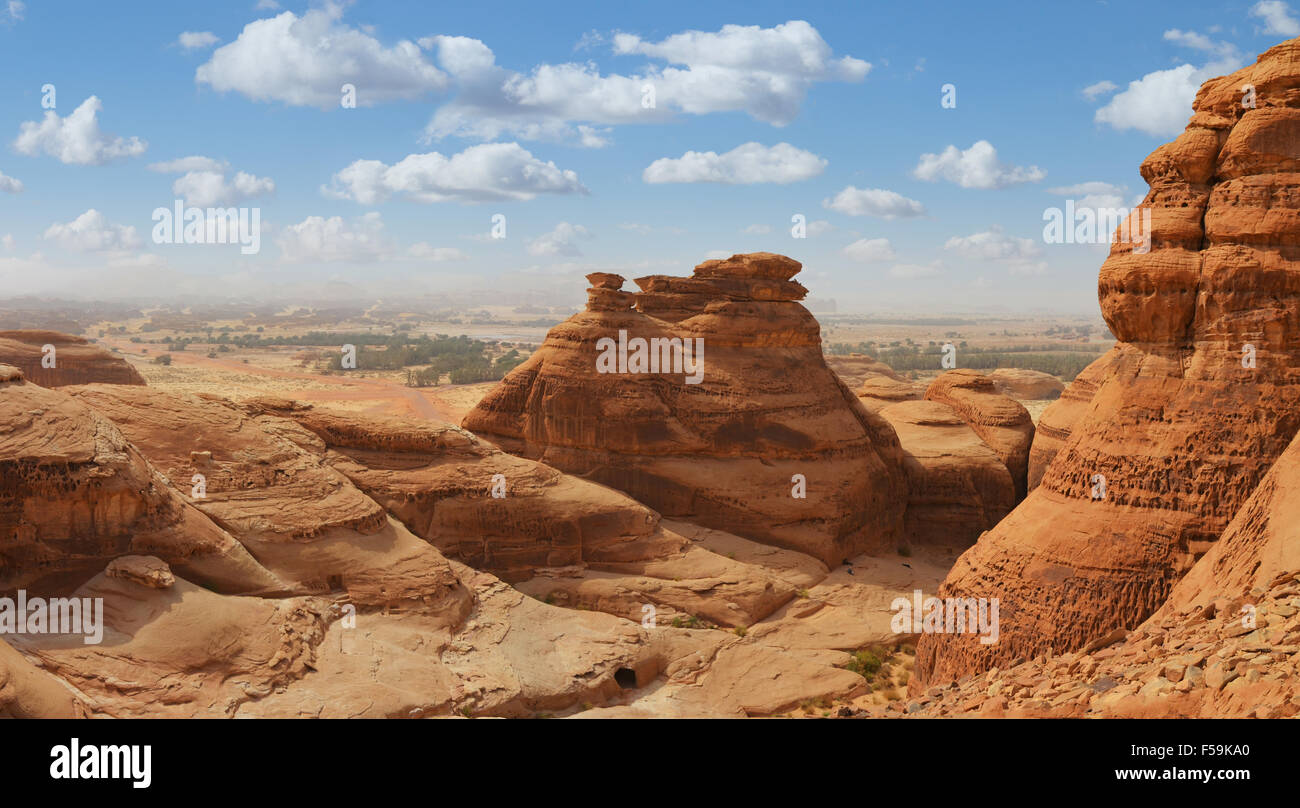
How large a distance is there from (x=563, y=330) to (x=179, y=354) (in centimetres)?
7599

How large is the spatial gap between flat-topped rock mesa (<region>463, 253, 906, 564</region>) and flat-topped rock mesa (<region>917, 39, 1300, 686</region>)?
371 inches

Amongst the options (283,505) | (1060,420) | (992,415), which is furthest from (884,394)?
(283,505)

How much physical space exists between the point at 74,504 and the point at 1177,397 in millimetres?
15849

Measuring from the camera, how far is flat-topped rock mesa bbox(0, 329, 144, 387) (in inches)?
1125

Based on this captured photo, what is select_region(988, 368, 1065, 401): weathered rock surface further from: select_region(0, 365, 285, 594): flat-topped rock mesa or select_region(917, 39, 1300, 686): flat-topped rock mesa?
select_region(0, 365, 285, 594): flat-topped rock mesa

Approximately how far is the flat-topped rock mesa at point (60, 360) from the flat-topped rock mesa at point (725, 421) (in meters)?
15.4

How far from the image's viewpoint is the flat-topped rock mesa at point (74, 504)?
1185cm

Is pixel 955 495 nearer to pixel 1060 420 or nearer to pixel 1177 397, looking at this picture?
pixel 1060 420

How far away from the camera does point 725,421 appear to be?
2272cm

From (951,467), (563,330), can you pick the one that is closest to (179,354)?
(563,330)

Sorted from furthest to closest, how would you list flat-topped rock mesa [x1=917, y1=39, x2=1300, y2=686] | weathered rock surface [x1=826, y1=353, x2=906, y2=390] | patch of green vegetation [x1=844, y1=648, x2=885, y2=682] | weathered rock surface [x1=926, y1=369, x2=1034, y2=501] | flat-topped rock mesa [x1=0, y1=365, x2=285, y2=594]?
1. weathered rock surface [x1=826, y1=353, x2=906, y2=390]
2. weathered rock surface [x1=926, y1=369, x2=1034, y2=501]
3. patch of green vegetation [x1=844, y1=648, x2=885, y2=682]
4. flat-topped rock mesa [x1=0, y1=365, x2=285, y2=594]
5. flat-topped rock mesa [x1=917, y1=39, x2=1300, y2=686]

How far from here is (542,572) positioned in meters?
19.1

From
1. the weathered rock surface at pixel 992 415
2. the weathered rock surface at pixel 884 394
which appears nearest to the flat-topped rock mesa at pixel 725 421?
the weathered rock surface at pixel 992 415

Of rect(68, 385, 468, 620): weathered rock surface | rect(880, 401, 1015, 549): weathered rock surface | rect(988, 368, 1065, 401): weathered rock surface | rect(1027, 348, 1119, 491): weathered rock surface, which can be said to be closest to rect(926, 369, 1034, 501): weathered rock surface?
rect(880, 401, 1015, 549): weathered rock surface
